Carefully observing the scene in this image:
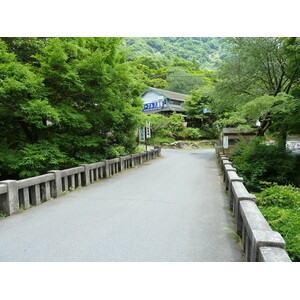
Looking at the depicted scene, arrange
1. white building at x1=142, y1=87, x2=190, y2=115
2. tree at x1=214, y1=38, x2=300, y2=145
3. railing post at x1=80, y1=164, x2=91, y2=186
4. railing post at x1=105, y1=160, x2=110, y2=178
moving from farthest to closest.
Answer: white building at x1=142, y1=87, x2=190, y2=115 < tree at x1=214, y1=38, x2=300, y2=145 < railing post at x1=105, y1=160, x2=110, y2=178 < railing post at x1=80, y1=164, x2=91, y2=186

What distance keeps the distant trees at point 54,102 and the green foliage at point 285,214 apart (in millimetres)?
5023

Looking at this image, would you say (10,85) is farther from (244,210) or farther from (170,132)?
(170,132)

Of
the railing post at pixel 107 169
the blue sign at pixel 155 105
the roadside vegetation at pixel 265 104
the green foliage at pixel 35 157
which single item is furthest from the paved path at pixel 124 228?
the blue sign at pixel 155 105

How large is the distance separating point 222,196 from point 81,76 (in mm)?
5166

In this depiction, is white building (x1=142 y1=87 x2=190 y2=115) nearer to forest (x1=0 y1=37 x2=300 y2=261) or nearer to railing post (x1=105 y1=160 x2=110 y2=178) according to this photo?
forest (x1=0 y1=37 x2=300 y2=261)

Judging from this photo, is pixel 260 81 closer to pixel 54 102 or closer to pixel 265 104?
pixel 265 104

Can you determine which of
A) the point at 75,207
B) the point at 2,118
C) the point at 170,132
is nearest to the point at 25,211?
the point at 75,207

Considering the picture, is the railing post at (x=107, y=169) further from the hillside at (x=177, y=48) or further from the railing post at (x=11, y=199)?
the hillside at (x=177, y=48)

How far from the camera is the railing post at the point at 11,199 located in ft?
14.0

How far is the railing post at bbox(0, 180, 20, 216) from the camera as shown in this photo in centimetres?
426

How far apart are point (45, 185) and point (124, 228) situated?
2364mm

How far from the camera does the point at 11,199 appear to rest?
431cm

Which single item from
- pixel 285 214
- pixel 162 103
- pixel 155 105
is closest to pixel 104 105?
pixel 285 214

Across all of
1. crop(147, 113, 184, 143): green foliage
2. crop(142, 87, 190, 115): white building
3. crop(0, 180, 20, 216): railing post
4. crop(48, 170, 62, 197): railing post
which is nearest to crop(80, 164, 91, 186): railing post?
crop(48, 170, 62, 197): railing post
